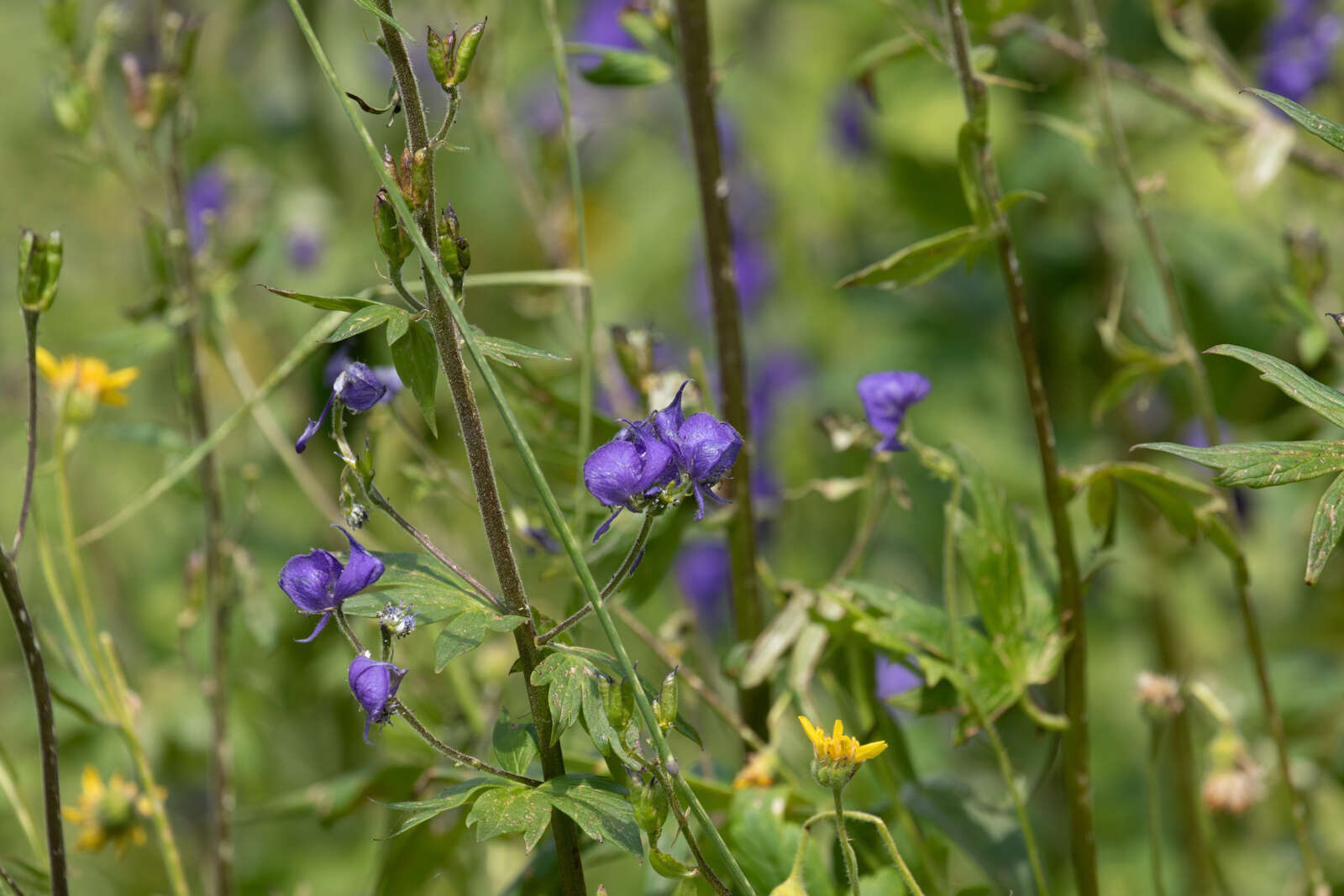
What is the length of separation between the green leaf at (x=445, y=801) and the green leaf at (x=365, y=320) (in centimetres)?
16

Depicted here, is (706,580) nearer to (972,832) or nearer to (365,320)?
(972,832)

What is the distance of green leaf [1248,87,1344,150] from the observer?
43 cm

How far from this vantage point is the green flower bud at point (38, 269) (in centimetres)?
52

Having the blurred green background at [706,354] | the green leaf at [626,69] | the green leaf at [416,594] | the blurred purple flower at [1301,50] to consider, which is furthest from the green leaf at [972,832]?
the blurred purple flower at [1301,50]

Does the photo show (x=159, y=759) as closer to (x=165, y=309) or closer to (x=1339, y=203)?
(x=165, y=309)

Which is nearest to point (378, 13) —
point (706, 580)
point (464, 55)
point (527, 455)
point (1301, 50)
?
point (464, 55)

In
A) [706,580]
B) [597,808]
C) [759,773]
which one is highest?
[597,808]

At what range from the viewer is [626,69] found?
660 millimetres

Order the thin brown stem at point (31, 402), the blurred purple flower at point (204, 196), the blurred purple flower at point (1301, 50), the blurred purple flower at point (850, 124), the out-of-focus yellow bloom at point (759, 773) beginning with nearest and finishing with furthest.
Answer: the thin brown stem at point (31, 402) < the out-of-focus yellow bloom at point (759, 773) < the blurred purple flower at point (1301, 50) < the blurred purple flower at point (204, 196) < the blurred purple flower at point (850, 124)

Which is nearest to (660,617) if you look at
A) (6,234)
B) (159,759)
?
(159,759)

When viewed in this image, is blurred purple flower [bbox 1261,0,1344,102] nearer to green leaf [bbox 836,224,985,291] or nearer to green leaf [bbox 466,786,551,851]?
green leaf [bbox 836,224,985,291]

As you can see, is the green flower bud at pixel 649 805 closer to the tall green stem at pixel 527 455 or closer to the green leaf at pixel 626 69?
the tall green stem at pixel 527 455

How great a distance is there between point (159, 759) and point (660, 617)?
51cm

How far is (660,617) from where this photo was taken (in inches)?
51.4
